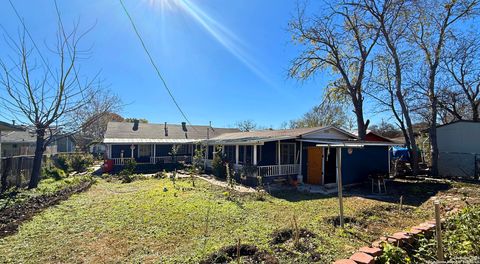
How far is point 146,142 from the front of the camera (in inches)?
876

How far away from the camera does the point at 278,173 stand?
14.1 m

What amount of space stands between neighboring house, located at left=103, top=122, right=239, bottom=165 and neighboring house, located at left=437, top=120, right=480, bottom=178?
16096mm

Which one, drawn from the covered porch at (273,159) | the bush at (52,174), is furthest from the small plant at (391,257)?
the bush at (52,174)

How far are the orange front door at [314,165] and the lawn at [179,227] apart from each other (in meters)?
3.91

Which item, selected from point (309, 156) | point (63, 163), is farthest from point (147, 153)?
point (309, 156)

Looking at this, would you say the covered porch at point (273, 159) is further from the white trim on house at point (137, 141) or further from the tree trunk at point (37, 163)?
the tree trunk at point (37, 163)

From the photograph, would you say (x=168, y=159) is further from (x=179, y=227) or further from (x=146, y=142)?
(x=179, y=227)

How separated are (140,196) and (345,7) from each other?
17.6 meters

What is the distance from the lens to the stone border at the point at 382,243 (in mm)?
3590

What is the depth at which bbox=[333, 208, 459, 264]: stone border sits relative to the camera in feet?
11.8

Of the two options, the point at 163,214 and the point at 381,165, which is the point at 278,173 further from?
the point at 163,214

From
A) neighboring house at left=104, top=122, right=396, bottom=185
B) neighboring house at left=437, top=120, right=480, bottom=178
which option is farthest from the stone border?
neighboring house at left=437, top=120, right=480, bottom=178

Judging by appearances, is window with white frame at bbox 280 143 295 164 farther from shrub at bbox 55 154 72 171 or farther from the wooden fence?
shrub at bbox 55 154 72 171

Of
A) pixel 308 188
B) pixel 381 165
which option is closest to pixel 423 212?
pixel 308 188
